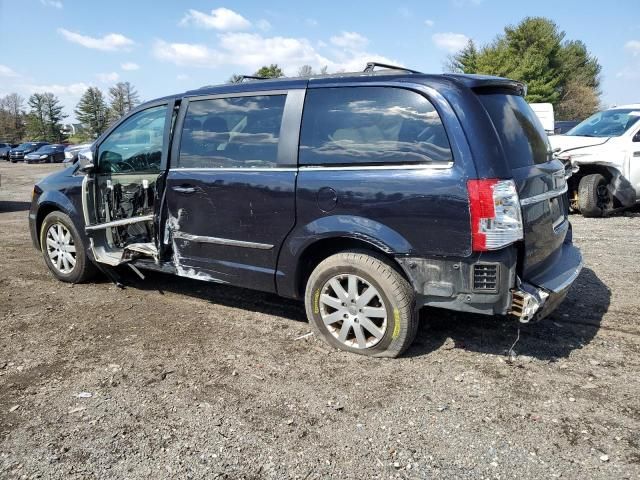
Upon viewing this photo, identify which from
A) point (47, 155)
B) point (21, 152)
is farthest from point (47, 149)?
point (21, 152)

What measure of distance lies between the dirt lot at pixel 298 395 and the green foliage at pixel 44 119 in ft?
275

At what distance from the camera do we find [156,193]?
4535 mm

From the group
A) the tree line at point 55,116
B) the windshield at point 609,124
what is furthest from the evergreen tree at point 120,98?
the windshield at point 609,124

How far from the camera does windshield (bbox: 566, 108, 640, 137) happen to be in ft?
29.3

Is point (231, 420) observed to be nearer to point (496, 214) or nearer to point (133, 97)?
point (496, 214)

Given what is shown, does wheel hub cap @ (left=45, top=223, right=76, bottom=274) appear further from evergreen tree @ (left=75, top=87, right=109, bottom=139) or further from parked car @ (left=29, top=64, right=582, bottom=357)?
evergreen tree @ (left=75, top=87, right=109, bottom=139)

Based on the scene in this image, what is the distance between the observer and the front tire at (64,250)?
5.30 meters

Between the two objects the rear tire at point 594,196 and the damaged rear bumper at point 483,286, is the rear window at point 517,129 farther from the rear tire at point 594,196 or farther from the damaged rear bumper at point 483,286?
the rear tire at point 594,196

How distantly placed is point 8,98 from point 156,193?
315ft

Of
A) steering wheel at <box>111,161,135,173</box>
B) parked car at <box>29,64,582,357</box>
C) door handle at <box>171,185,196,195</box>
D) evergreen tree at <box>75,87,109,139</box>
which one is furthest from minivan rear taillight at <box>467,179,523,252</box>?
evergreen tree at <box>75,87,109,139</box>

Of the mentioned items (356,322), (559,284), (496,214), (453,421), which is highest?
(496,214)

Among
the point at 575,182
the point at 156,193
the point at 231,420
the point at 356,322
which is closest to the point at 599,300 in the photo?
the point at 356,322

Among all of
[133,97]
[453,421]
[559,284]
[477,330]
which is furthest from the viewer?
[133,97]

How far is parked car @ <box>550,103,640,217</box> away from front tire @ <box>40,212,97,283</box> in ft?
23.2
